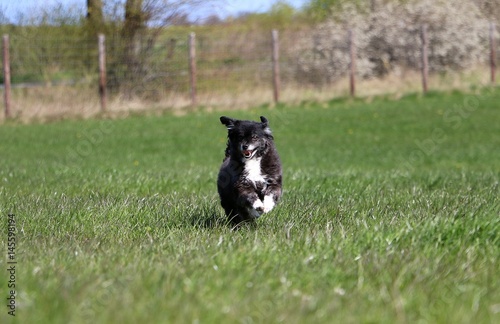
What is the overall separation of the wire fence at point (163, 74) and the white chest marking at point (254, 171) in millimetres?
20509

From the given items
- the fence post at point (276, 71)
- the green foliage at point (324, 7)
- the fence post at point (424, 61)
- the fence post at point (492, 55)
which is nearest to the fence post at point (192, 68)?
the fence post at point (276, 71)

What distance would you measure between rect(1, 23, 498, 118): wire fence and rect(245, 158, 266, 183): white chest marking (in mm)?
20509

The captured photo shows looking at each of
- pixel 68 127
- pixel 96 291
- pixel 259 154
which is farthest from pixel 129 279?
pixel 68 127

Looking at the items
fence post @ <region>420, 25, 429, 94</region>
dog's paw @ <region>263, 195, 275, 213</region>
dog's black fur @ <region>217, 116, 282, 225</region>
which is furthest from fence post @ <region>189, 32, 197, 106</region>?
dog's paw @ <region>263, 195, 275, 213</region>

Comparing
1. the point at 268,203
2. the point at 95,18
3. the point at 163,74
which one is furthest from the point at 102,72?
the point at 268,203

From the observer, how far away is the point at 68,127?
2462cm

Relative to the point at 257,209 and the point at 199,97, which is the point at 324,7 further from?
the point at 257,209

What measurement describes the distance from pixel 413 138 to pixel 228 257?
18.4m

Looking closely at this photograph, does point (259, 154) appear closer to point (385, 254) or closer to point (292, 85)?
point (385, 254)

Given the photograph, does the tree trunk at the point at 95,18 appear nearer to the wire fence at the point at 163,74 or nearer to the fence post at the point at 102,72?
the wire fence at the point at 163,74

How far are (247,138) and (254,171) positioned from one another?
29 centimetres

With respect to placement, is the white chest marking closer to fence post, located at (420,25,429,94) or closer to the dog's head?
the dog's head

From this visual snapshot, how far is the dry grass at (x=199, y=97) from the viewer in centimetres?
2698

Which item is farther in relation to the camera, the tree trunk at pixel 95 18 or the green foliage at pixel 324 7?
the green foliage at pixel 324 7
